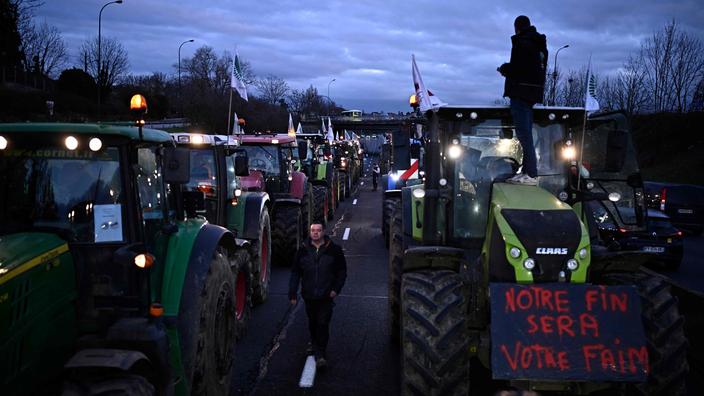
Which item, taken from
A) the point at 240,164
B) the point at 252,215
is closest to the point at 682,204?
the point at 252,215

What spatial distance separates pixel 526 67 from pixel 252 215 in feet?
15.6

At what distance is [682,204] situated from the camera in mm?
18031

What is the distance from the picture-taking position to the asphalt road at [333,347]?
5867mm

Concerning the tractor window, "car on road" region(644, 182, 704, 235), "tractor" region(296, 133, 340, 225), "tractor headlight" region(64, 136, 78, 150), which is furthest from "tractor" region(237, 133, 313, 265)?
"car on road" region(644, 182, 704, 235)

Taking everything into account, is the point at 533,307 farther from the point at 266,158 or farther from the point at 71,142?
the point at 266,158

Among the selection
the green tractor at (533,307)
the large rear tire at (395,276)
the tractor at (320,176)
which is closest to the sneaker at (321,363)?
the large rear tire at (395,276)

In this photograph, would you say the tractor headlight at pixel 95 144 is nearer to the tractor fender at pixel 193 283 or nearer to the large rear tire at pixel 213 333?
the tractor fender at pixel 193 283

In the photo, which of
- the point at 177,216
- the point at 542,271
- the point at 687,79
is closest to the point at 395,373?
the point at 542,271

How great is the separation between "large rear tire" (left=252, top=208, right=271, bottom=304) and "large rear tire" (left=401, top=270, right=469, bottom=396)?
4376 mm

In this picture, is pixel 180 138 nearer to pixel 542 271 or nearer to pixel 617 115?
pixel 542 271

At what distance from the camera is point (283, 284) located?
10.2m

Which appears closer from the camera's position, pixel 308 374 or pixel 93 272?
pixel 93 272

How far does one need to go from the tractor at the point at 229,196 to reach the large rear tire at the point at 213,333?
7.41 feet

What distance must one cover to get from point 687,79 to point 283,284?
37902mm
